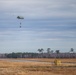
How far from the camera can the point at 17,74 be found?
1577 inches

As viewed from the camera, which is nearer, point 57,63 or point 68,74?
point 68,74

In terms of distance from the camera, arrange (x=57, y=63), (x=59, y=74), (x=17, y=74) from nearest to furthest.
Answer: (x=17, y=74) → (x=59, y=74) → (x=57, y=63)

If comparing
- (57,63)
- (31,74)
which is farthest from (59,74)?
(57,63)

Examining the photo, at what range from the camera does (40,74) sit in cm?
4172

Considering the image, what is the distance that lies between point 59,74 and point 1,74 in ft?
26.8

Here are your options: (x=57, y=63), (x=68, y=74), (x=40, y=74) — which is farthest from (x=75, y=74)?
(x=57, y=63)

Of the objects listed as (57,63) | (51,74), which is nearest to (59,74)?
(51,74)

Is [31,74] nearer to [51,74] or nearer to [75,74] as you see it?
[51,74]

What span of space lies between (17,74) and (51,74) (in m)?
5.12

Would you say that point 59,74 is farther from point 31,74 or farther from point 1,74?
point 1,74

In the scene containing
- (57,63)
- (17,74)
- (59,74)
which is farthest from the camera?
(57,63)

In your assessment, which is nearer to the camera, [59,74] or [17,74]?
[17,74]

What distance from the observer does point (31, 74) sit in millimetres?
41906

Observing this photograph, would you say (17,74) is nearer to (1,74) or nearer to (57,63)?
(1,74)
